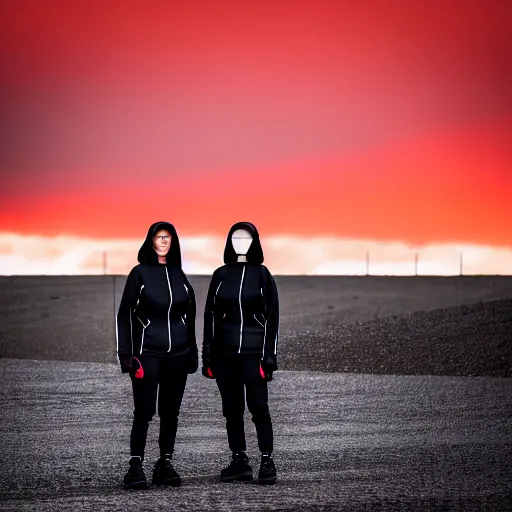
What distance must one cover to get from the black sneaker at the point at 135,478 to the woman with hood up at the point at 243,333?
0.65 m

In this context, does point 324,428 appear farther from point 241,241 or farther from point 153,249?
point 153,249

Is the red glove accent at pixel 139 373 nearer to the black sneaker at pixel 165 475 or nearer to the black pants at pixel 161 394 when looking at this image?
the black pants at pixel 161 394

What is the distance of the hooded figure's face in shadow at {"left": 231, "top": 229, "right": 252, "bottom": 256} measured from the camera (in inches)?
289

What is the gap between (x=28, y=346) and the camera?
26594 mm

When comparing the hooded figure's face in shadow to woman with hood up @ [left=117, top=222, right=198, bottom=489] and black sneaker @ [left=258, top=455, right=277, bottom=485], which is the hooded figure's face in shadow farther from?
black sneaker @ [left=258, top=455, right=277, bottom=485]

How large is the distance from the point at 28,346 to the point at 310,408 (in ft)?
53.6

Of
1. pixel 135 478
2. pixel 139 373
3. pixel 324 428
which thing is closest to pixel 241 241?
pixel 139 373

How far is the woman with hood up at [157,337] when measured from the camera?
7090 millimetres

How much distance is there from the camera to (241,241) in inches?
289

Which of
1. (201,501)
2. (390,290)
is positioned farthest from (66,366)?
(390,290)

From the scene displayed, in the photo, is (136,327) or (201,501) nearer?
(201,501)

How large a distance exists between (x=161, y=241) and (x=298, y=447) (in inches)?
112

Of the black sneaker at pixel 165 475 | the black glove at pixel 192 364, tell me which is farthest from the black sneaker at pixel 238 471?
the black glove at pixel 192 364

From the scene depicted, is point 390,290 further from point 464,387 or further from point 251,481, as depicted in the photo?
point 251,481
